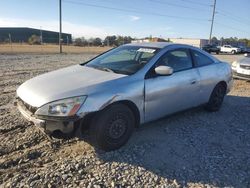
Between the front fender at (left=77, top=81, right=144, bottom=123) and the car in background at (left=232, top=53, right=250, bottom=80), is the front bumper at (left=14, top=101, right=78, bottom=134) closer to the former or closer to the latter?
the front fender at (left=77, top=81, right=144, bottom=123)

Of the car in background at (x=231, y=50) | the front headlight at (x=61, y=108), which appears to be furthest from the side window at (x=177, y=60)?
the car in background at (x=231, y=50)

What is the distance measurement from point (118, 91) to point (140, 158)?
3.19 ft

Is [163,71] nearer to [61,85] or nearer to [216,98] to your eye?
[61,85]

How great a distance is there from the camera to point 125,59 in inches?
201

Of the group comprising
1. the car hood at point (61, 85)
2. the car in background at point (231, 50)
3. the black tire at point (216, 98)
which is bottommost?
the car in background at point (231, 50)

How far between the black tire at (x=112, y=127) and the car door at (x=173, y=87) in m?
0.42

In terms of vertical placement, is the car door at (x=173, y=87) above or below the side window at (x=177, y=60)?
below

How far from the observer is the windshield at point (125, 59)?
4.64m

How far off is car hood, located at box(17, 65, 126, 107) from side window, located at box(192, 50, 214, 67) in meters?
2.02

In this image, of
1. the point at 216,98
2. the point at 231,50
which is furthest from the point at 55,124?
the point at 231,50

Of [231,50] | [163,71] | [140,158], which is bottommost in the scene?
[231,50]

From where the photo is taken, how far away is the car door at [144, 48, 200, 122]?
4543mm

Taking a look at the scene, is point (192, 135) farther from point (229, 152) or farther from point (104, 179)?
point (104, 179)

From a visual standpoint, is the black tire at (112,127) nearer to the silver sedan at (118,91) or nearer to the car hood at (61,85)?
the silver sedan at (118,91)
